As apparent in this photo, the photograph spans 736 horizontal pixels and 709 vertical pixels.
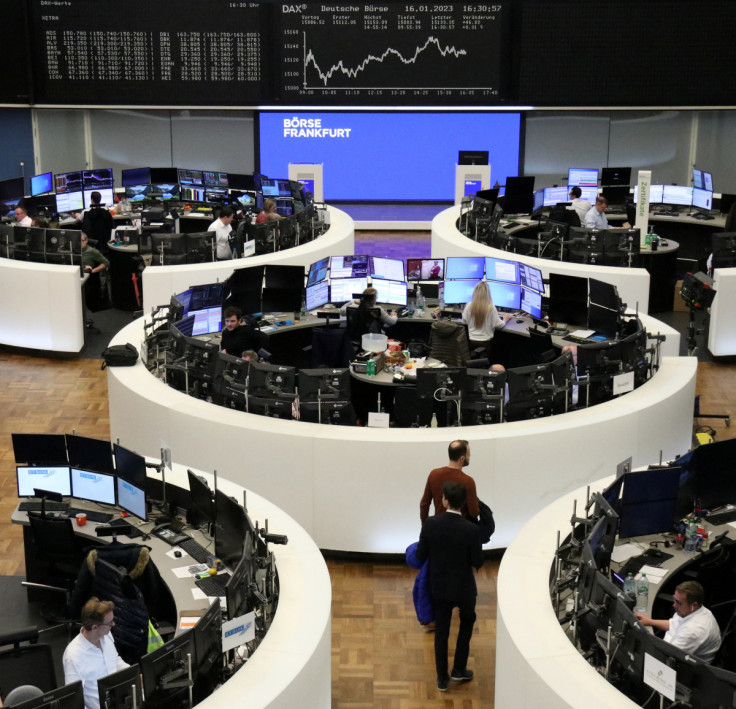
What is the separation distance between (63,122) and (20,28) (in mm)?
2054

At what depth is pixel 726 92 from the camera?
53.5ft

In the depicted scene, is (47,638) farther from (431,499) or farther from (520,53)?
(520,53)

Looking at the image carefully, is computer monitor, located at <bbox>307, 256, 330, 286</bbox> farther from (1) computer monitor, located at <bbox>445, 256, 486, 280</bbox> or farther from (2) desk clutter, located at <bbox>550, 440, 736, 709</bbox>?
(2) desk clutter, located at <bbox>550, 440, 736, 709</bbox>

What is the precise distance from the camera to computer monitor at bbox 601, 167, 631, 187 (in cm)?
1593

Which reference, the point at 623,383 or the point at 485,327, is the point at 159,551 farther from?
the point at 485,327

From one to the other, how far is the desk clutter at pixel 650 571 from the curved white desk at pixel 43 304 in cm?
694

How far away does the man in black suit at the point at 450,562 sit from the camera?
5.79 m

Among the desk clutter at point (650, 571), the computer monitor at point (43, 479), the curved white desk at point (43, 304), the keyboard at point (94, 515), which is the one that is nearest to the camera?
the desk clutter at point (650, 571)

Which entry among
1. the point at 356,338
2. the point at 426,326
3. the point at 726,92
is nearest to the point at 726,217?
the point at 726,92

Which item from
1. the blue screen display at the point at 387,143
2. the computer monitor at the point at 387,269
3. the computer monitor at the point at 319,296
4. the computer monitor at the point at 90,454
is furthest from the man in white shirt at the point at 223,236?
the blue screen display at the point at 387,143

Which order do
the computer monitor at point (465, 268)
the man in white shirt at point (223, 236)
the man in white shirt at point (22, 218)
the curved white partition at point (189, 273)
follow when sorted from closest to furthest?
the computer monitor at point (465, 268) → the curved white partition at point (189, 273) → the man in white shirt at point (223, 236) → the man in white shirt at point (22, 218)

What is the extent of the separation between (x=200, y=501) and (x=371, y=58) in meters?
11.6

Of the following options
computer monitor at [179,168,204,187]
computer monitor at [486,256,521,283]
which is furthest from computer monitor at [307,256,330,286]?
computer monitor at [179,168,204,187]

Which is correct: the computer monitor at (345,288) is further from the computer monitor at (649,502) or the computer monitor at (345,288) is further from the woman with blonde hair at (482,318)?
the computer monitor at (649,502)
